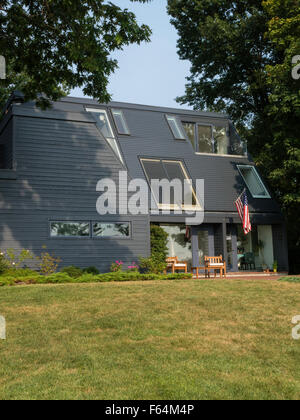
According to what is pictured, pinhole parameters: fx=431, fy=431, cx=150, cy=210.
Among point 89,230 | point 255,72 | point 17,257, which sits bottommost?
point 17,257

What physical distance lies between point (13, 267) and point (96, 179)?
5.17 metres

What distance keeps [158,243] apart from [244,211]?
169 inches

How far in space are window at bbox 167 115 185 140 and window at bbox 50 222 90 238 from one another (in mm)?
Answer: 7678

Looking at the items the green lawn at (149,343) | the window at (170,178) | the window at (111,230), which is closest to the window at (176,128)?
the window at (170,178)

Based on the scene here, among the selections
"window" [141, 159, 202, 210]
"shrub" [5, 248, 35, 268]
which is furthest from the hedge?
"window" [141, 159, 202, 210]

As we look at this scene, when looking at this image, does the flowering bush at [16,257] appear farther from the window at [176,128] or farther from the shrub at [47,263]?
the window at [176,128]

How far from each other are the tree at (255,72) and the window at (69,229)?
30.6 feet

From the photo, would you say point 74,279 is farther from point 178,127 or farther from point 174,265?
point 178,127

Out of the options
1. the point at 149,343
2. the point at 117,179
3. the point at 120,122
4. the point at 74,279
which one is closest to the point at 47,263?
the point at 74,279

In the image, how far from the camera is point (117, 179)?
1917 centimetres

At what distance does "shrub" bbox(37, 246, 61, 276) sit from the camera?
1672cm
